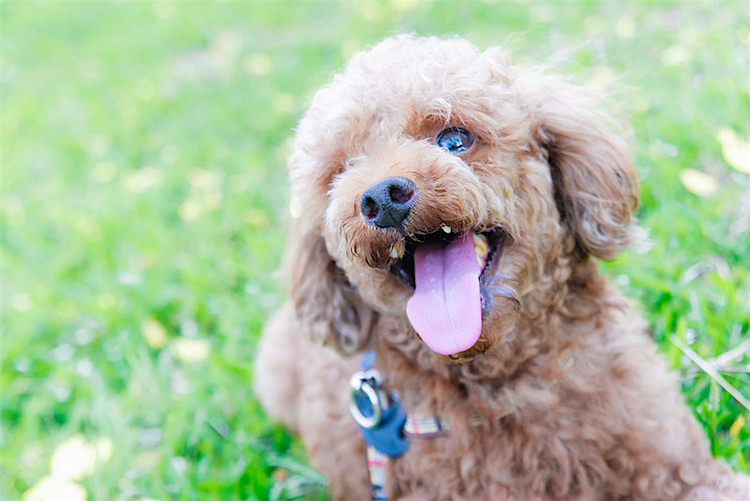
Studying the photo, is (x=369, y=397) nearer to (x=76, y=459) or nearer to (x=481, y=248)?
(x=481, y=248)

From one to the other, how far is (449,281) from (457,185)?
0.28 m

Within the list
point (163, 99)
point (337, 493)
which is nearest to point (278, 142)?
point (163, 99)

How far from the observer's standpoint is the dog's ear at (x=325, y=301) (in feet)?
7.27

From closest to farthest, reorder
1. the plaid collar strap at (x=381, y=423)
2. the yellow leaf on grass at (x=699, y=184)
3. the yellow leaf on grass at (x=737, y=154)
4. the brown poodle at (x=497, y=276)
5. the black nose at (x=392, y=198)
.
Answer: the black nose at (x=392, y=198) → the brown poodle at (x=497, y=276) → the plaid collar strap at (x=381, y=423) → the yellow leaf on grass at (x=737, y=154) → the yellow leaf on grass at (x=699, y=184)

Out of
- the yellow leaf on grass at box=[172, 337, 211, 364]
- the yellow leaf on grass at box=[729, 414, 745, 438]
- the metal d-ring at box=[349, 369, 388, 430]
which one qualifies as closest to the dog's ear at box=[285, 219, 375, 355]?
the metal d-ring at box=[349, 369, 388, 430]

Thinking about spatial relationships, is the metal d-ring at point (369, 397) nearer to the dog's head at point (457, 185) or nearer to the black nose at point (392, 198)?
the dog's head at point (457, 185)

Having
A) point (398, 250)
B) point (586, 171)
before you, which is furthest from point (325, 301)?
point (586, 171)

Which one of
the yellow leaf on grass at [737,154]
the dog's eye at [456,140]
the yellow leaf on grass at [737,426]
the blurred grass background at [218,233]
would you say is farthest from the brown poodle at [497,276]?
the yellow leaf on grass at [737,154]

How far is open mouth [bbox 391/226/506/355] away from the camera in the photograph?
1735mm

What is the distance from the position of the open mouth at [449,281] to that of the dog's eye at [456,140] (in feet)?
0.81

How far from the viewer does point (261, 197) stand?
438 centimetres

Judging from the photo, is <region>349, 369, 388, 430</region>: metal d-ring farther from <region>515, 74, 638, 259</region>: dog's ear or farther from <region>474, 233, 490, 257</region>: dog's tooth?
<region>515, 74, 638, 259</region>: dog's ear

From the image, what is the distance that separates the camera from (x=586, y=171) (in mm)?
1973

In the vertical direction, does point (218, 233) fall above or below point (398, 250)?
below
